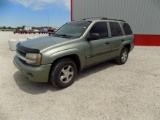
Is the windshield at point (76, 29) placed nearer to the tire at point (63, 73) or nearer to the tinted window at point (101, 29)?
the tinted window at point (101, 29)

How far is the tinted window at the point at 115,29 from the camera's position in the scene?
16.6 feet

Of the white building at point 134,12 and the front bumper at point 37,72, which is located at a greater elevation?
the white building at point 134,12

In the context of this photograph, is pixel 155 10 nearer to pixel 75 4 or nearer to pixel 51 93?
pixel 75 4

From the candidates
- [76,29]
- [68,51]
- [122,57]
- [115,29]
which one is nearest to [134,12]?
[122,57]

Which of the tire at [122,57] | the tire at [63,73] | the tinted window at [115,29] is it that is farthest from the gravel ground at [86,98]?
the tinted window at [115,29]

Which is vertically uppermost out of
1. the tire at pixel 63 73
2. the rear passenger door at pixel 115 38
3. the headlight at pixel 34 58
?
the rear passenger door at pixel 115 38

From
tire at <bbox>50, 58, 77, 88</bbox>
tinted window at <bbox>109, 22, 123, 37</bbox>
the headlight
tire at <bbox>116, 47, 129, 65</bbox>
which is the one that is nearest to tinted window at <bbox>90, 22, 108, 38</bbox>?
tinted window at <bbox>109, 22, 123, 37</bbox>

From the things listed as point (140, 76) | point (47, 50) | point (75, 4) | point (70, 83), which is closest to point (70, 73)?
point (70, 83)

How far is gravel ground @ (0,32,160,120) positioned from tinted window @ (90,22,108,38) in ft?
4.59

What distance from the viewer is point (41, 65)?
3.19 m

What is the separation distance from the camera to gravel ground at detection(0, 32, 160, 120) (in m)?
2.71

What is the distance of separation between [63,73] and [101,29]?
2.05 metres

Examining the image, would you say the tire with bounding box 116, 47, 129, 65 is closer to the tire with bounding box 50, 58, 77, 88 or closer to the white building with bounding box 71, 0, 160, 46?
the tire with bounding box 50, 58, 77, 88

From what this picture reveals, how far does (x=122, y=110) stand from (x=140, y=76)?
2.19 metres
